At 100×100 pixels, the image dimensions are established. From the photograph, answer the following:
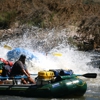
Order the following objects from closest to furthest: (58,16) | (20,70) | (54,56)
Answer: (20,70), (54,56), (58,16)

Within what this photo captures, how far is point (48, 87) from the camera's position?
466 inches

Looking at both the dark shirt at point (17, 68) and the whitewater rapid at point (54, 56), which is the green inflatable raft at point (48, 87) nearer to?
the dark shirt at point (17, 68)

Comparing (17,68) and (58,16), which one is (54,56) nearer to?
(17,68)

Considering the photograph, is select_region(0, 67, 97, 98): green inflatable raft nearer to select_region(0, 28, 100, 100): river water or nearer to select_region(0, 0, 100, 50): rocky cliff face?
select_region(0, 28, 100, 100): river water

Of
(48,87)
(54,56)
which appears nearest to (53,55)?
(54,56)

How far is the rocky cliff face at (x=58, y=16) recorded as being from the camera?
2670 centimetres

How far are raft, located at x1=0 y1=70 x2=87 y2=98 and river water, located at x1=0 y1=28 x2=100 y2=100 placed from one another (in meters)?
0.87

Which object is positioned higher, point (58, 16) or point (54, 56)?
point (58, 16)

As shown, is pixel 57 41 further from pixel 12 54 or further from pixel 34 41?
pixel 12 54

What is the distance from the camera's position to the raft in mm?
11836

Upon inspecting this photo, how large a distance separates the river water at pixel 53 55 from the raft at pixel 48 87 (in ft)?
2.85

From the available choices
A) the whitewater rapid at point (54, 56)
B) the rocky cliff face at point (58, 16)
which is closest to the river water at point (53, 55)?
the whitewater rapid at point (54, 56)

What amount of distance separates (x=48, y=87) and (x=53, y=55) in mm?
A: 10065

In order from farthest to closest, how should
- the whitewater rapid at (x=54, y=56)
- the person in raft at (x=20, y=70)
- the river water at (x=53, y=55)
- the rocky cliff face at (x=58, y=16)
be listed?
1. the rocky cliff face at (x=58, y=16)
2. the whitewater rapid at (x=54, y=56)
3. the river water at (x=53, y=55)
4. the person in raft at (x=20, y=70)
